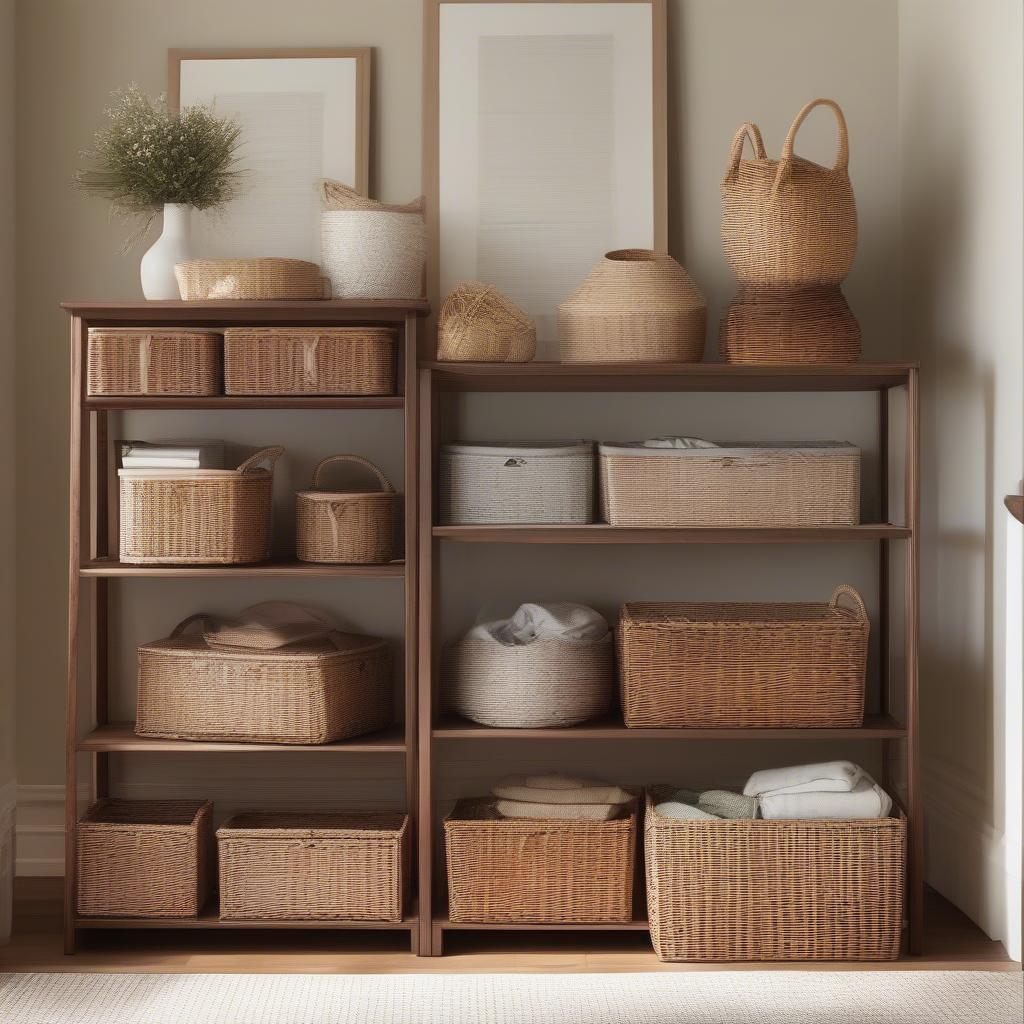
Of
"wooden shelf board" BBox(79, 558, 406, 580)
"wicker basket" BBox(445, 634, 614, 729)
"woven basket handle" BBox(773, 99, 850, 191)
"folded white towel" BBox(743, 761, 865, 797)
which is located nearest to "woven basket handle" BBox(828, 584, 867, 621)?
"folded white towel" BBox(743, 761, 865, 797)

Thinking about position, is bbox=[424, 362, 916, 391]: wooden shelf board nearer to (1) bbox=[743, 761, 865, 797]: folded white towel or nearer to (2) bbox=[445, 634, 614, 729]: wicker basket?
(2) bbox=[445, 634, 614, 729]: wicker basket

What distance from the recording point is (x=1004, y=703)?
264 centimetres

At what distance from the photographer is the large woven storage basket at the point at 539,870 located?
8.73ft

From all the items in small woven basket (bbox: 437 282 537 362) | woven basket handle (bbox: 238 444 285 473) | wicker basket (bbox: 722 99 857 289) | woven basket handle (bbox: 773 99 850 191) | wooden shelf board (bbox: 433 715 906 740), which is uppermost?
woven basket handle (bbox: 773 99 850 191)

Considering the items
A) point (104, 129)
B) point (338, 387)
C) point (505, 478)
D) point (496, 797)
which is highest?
point (104, 129)

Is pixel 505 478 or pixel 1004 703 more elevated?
pixel 505 478

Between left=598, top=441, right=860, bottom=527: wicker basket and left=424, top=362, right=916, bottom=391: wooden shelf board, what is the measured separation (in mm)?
181

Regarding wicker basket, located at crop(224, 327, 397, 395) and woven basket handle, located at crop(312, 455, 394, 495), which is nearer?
wicker basket, located at crop(224, 327, 397, 395)

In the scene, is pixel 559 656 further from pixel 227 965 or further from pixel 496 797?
pixel 227 965

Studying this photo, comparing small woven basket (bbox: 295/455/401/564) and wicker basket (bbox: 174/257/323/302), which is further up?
wicker basket (bbox: 174/257/323/302)

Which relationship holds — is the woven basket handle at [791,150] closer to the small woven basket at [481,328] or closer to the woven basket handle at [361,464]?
the small woven basket at [481,328]

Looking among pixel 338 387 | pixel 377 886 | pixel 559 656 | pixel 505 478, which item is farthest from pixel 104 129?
pixel 377 886

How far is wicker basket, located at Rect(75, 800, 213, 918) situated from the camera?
2691 mm

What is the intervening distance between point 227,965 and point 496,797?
72 centimetres
